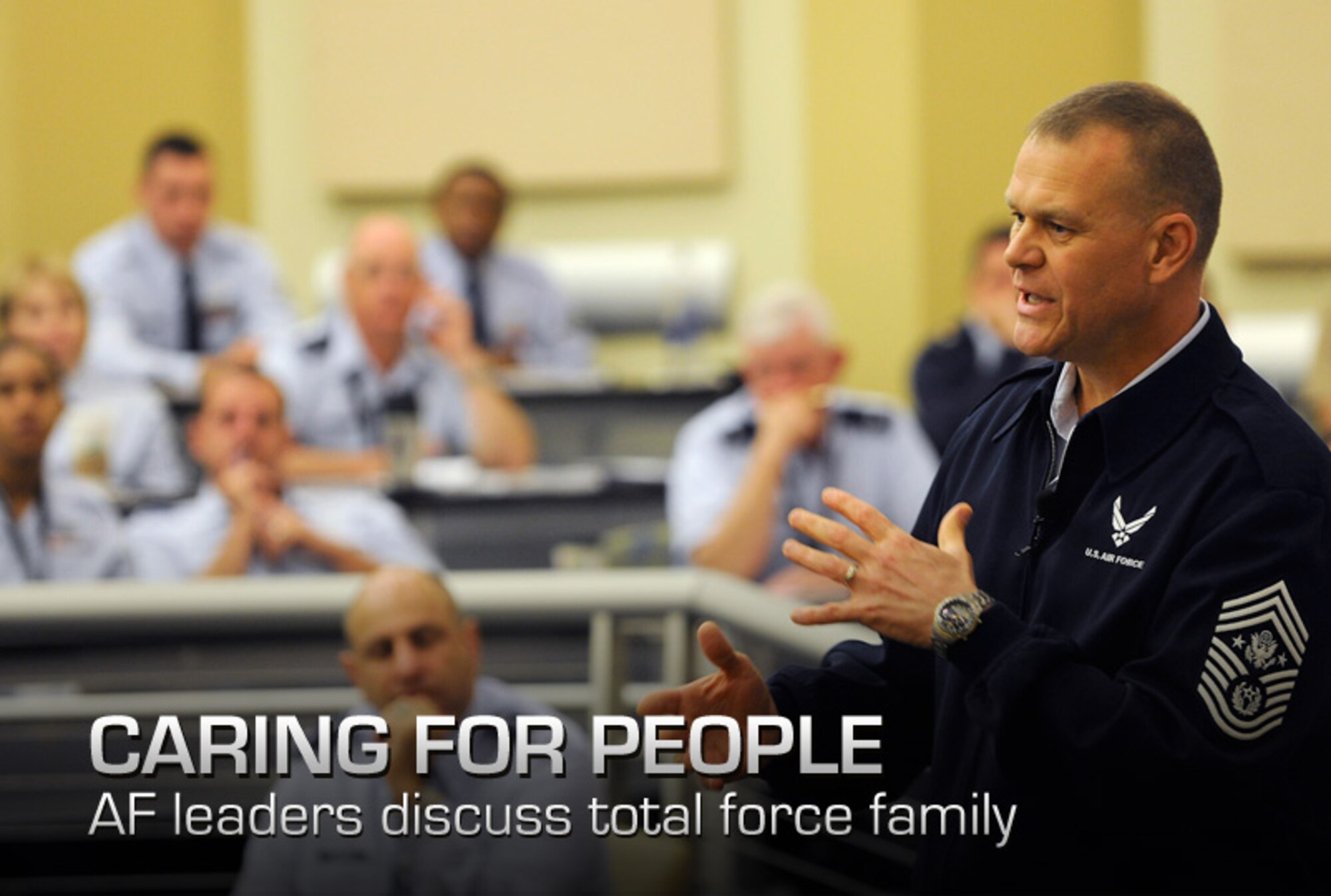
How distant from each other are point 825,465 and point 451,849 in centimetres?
209

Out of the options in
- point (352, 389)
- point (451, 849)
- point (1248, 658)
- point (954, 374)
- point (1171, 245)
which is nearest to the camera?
point (1248, 658)

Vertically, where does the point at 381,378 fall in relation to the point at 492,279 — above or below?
below

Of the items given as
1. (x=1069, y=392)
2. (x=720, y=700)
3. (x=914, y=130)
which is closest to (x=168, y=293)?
(x=914, y=130)

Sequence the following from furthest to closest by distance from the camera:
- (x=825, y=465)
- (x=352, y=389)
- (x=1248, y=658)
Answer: (x=352, y=389)
(x=825, y=465)
(x=1248, y=658)

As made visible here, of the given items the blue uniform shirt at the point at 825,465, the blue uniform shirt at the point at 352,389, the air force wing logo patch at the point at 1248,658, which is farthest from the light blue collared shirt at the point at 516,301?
the air force wing logo patch at the point at 1248,658

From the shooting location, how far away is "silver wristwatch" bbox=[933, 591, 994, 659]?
118cm

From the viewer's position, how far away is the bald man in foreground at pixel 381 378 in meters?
4.16

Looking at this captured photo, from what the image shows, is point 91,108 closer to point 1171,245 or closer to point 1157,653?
point 1171,245

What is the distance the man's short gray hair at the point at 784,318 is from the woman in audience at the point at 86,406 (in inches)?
55.7

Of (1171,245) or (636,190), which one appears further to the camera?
(636,190)

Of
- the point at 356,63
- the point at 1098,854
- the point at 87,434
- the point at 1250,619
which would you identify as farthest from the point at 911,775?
the point at 356,63

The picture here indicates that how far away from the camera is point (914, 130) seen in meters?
6.25

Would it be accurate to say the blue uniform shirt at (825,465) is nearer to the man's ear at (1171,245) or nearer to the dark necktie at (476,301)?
the dark necktie at (476,301)

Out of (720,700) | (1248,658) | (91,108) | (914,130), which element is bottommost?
(720,700)
